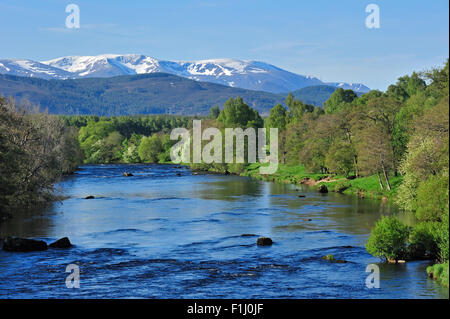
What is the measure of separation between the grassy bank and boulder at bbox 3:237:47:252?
48590 millimetres

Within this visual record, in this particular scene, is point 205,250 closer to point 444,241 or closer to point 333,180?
point 444,241

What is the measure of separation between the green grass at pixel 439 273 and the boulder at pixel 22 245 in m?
30.3

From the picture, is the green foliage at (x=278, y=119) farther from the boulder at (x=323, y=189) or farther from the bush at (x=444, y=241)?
the bush at (x=444, y=241)

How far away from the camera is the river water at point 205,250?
34906 mm

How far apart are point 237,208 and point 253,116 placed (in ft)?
335

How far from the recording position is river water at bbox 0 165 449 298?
34906 millimetres

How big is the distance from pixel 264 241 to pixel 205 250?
5426mm

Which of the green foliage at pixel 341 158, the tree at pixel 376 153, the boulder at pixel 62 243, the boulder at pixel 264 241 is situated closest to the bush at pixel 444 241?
the boulder at pixel 264 241

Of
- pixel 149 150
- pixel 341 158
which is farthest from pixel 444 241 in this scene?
pixel 149 150

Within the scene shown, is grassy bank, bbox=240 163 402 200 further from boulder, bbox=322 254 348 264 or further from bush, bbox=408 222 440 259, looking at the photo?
boulder, bbox=322 254 348 264

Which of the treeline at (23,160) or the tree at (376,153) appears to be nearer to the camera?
the treeline at (23,160)

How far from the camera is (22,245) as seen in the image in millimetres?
46000
